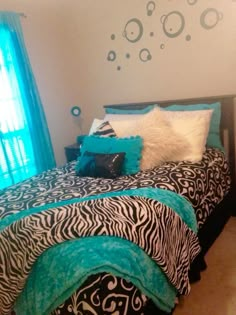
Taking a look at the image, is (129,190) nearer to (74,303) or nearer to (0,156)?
(74,303)

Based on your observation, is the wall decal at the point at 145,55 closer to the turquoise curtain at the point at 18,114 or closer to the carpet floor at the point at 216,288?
the turquoise curtain at the point at 18,114

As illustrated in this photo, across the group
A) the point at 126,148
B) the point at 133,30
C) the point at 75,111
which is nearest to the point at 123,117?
the point at 126,148

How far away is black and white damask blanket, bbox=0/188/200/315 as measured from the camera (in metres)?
1.28

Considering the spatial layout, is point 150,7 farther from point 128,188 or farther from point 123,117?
point 128,188

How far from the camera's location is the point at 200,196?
6.22 feet

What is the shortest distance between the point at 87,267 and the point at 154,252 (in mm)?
335

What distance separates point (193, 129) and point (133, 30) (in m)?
1.28

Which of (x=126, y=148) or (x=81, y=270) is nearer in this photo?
(x=81, y=270)

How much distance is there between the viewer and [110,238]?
1247 millimetres

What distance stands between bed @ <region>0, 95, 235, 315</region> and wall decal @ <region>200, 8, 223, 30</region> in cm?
114

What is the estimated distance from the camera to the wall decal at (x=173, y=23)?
2.58 metres

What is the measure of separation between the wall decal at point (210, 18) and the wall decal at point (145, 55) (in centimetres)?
57

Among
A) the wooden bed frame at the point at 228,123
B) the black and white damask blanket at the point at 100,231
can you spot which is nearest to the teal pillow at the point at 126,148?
the black and white damask blanket at the point at 100,231

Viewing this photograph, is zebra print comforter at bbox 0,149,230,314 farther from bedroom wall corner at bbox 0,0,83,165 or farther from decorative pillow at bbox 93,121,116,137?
bedroom wall corner at bbox 0,0,83,165
